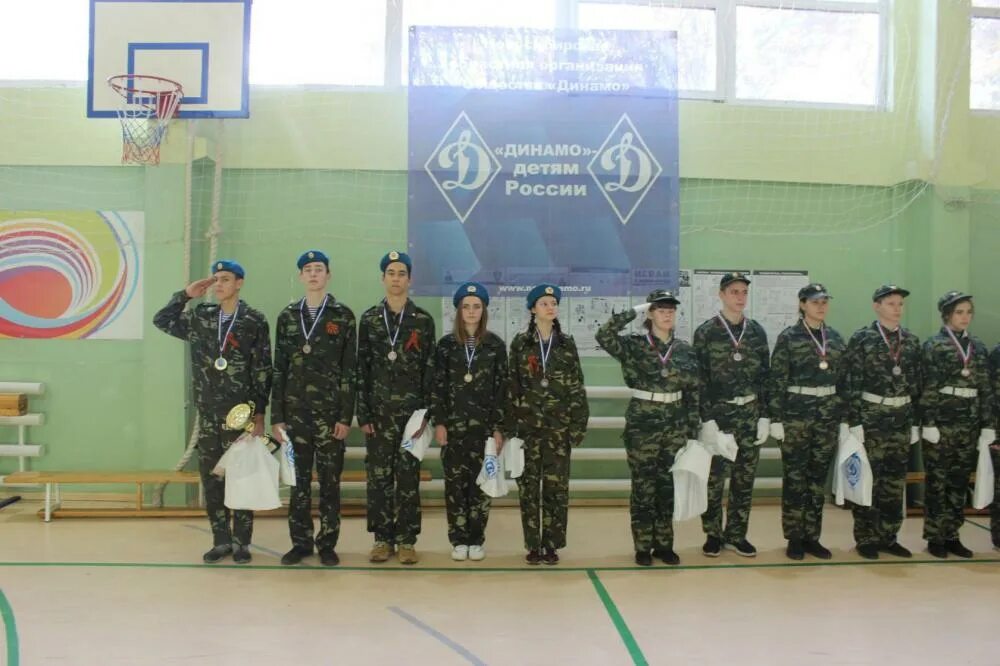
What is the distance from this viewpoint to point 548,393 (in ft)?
14.5

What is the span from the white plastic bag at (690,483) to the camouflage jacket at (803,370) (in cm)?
64

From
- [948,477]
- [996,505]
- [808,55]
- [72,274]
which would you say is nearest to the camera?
[948,477]

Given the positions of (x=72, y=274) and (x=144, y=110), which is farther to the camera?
(x=72, y=274)

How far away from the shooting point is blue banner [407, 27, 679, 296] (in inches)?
227

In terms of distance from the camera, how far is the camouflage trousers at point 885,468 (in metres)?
4.64

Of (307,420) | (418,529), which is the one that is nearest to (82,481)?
(307,420)

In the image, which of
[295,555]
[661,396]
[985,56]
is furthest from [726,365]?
[985,56]

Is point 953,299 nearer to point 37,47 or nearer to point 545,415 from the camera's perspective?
point 545,415

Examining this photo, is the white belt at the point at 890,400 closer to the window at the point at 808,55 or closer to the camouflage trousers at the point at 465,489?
the camouflage trousers at the point at 465,489

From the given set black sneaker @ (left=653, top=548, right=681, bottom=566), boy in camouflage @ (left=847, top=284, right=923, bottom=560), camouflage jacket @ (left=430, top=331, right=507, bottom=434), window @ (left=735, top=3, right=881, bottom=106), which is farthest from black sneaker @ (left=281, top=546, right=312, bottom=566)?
window @ (left=735, top=3, right=881, bottom=106)

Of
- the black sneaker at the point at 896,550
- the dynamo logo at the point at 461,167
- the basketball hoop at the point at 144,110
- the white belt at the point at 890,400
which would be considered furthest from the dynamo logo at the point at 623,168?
the basketball hoop at the point at 144,110

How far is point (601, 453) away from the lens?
5941mm

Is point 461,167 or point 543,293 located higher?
point 461,167

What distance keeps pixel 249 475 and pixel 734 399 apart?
297 cm
